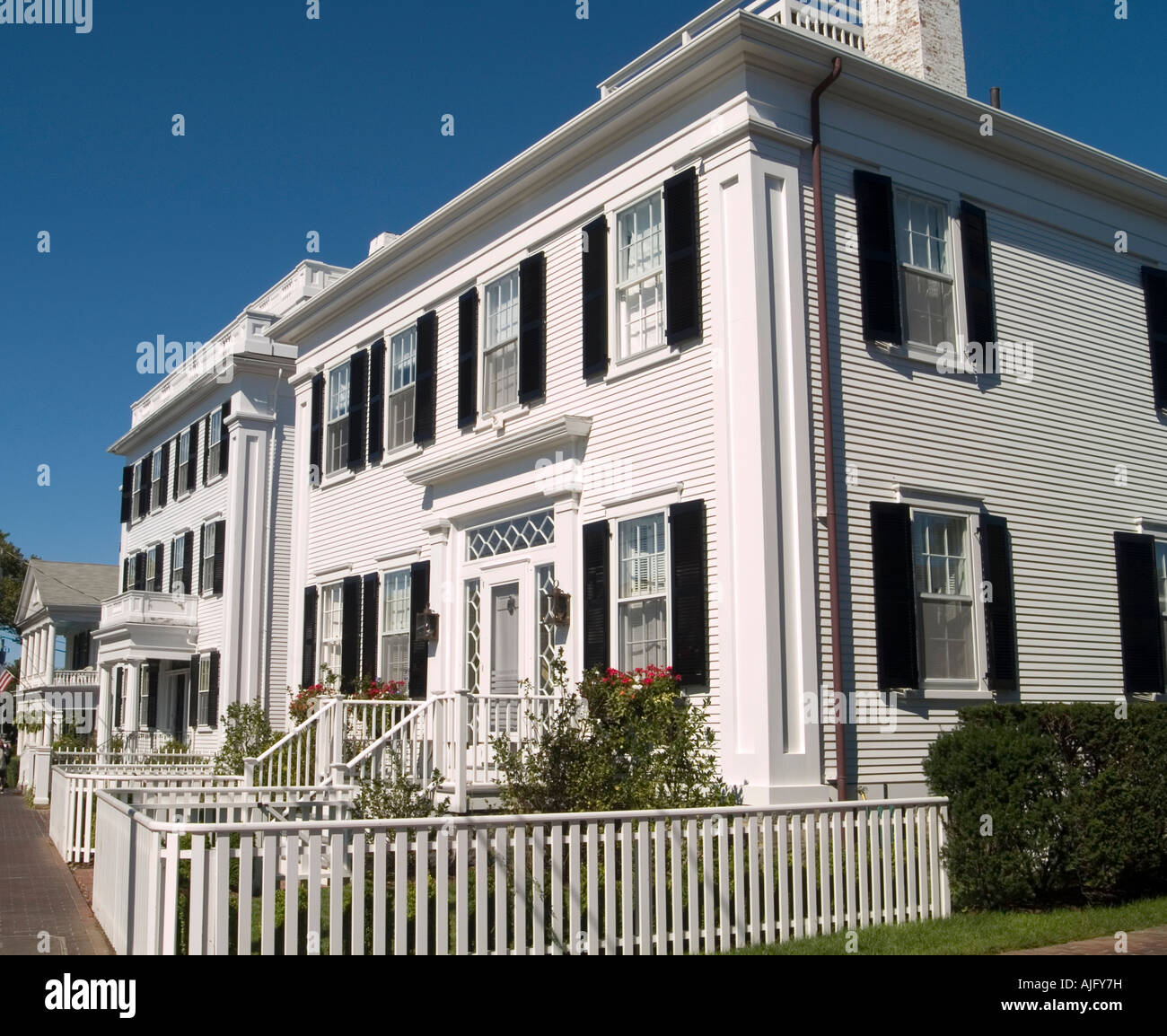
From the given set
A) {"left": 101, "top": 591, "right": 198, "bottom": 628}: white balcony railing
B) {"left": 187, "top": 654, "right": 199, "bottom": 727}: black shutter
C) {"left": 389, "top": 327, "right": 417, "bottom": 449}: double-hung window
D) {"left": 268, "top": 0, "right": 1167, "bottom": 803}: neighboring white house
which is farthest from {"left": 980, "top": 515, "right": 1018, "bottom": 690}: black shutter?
{"left": 101, "top": 591, "right": 198, "bottom": 628}: white balcony railing

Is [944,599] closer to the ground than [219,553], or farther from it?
closer to the ground

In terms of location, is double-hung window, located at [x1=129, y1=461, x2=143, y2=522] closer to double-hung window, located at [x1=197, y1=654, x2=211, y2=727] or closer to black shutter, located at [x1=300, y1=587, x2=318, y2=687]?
double-hung window, located at [x1=197, y1=654, x2=211, y2=727]

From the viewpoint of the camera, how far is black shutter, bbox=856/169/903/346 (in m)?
12.9

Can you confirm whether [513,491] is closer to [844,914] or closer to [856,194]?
[856,194]

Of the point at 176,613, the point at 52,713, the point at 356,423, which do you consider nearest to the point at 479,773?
the point at 356,423

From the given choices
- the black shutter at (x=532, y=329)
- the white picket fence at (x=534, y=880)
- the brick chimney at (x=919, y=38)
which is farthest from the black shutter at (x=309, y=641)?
the brick chimney at (x=919, y=38)

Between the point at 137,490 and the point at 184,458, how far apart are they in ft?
14.9

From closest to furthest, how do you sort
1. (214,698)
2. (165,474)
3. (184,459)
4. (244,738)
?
(244,738), (214,698), (184,459), (165,474)

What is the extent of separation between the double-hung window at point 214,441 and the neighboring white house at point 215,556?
0.03m

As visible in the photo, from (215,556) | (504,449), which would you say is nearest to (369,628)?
(504,449)

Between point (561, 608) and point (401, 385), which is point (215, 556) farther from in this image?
point (561, 608)

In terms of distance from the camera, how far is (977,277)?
45.5 ft

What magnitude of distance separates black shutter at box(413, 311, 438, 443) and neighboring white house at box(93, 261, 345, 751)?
7990mm
